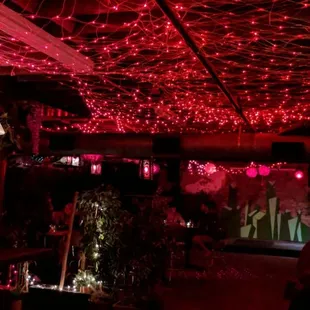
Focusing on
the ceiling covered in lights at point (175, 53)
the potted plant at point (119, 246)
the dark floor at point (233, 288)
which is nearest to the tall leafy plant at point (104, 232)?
the potted plant at point (119, 246)

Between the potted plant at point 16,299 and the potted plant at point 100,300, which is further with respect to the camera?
the potted plant at point 100,300

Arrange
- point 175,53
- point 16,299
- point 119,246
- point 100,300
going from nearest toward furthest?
point 175,53
point 16,299
point 100,300
point 119,246

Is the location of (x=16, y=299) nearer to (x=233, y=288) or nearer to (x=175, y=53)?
(x=175, y=53)

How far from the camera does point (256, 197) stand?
44.3 feet

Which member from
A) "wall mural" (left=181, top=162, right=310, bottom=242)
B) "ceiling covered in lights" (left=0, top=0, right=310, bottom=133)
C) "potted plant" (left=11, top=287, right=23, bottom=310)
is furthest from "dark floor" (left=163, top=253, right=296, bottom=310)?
"ceiling covered in lights" (left=0, top=0, right=310, bottom=133)

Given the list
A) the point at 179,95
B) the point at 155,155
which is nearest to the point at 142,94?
the point at 179,95

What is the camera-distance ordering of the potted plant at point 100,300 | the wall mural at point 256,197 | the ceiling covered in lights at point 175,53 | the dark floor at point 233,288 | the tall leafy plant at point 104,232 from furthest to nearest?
the wall mural at point 256,197
the dark floor at point 233,288
the tall leafy plant at point 104,232
the potted plant at point 100,300
the ceiling covered in lights at point 175,53

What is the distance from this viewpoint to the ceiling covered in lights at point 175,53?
279cm

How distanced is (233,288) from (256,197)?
19.3 feet

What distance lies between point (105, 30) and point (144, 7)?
67 cm

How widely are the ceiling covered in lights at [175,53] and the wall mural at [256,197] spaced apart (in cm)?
775

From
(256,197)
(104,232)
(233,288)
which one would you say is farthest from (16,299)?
Answer: (256,197)

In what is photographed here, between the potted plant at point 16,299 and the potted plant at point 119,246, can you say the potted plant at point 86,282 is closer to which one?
the potted plant at point 119,246

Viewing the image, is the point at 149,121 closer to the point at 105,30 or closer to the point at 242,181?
the point at 105,30
